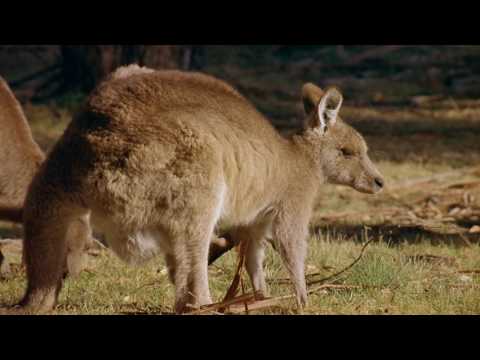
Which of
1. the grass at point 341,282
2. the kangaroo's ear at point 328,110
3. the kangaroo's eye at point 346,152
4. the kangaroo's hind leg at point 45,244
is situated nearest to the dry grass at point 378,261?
the grass at point 341,282

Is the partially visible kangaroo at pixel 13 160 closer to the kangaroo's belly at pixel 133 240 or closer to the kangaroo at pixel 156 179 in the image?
the kangaroo at pixel 156 179

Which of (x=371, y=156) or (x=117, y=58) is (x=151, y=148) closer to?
(x=371, y=156)

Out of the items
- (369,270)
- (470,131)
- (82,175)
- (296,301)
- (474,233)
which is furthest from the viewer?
(470,131)

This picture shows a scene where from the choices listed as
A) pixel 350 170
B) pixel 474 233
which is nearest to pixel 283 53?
pixel 474 233

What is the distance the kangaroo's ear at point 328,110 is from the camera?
5566mm

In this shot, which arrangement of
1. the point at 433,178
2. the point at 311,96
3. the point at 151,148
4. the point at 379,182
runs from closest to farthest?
the point at 151,148, the point at 311,96, the point at 379,182, the point at 433,178

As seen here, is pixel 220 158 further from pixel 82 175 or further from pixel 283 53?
pixel 283 53

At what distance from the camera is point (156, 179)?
4.62m

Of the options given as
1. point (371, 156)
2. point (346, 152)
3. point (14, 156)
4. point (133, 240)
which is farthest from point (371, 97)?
point (133, 240)

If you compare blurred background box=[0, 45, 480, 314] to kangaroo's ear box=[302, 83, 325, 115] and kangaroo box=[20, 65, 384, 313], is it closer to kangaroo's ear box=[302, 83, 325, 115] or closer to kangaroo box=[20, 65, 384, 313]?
kangaroo box=[20, 65, 384, 313]

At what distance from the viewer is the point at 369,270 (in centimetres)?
589

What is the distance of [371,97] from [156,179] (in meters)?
10.9

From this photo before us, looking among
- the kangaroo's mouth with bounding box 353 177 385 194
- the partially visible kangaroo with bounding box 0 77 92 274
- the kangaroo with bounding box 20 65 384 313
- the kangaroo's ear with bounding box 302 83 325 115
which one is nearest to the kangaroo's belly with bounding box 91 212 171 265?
the kangaroo with bounding box 20 65 384 313

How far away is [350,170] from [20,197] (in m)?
2.73
